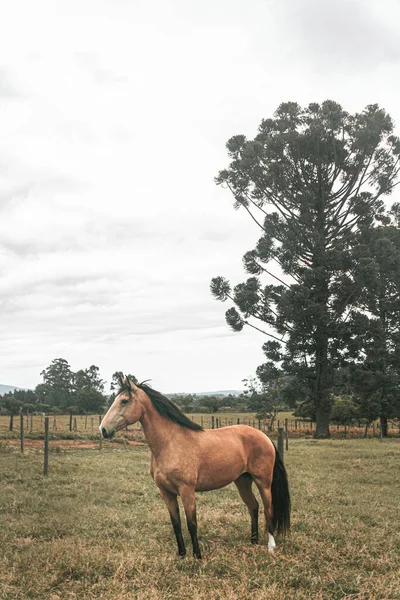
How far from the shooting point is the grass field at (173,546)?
16.0 feet

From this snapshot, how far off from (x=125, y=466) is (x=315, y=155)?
83.5 feet

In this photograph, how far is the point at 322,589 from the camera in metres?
4.88

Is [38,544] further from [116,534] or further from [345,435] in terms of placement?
[345,435]

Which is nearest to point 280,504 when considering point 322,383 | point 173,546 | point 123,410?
point 173,546

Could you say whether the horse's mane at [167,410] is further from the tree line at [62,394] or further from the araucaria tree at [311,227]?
the tree line at [62,394]

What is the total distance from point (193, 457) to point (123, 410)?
1.03m

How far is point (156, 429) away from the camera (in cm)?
596

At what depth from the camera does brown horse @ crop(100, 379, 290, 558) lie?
5.71m

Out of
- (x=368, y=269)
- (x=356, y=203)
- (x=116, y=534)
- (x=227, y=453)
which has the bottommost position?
(x=116, y=534)

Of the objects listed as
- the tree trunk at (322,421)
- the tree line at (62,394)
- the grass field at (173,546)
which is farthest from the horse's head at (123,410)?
the tree line at (62,394)

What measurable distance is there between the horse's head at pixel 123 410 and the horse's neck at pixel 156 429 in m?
0.11

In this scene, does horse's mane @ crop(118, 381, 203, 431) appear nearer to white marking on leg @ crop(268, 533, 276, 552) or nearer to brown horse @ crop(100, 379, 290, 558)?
brown horse @ crop(100, 379, 290, 558)

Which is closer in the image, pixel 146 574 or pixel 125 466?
pixel 146 574

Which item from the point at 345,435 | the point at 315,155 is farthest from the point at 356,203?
the point at 345,435
